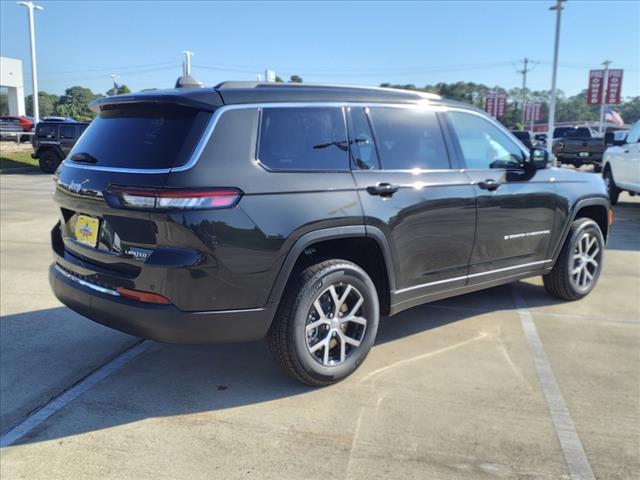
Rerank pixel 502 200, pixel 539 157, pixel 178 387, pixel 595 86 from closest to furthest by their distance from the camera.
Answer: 1. pixel 178 387
2. pixel 502 200
3. pixel 539 157
4. pixel 595 86

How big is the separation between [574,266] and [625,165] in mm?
7037

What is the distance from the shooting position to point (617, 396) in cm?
351

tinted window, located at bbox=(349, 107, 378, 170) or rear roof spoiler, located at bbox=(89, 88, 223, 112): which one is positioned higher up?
rear roof spoiler, located at bbox=(89, 88, 223, 112)

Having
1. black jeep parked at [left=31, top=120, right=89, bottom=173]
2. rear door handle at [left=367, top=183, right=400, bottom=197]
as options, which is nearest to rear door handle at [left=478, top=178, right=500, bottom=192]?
rear door handle at [left=367, top=183, right=400, bottom=197]

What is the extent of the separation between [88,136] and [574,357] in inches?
147

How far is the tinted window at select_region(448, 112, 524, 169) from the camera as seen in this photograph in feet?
14.4

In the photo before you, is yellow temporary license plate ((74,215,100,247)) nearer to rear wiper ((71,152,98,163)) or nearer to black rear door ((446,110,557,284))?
rear wiper ((71,152,98,163))

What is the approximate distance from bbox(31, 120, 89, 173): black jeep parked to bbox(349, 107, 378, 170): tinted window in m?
18.2

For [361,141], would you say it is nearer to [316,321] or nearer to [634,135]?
[316,321]

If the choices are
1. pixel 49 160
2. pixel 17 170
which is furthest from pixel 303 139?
pixel 17 170

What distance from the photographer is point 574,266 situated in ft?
17.6

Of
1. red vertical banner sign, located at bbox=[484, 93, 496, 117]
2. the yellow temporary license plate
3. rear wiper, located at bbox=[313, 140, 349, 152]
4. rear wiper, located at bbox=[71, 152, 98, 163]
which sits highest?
red vertical banner sign, located at bbox=[484, 93, 496, 117]

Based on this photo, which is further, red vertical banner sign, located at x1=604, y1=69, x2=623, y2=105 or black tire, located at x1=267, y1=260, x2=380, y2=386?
red vertical banner sign, located at x1=604, y1=69, x2=623, y2=105

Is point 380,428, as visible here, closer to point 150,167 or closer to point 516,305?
point 150,167
